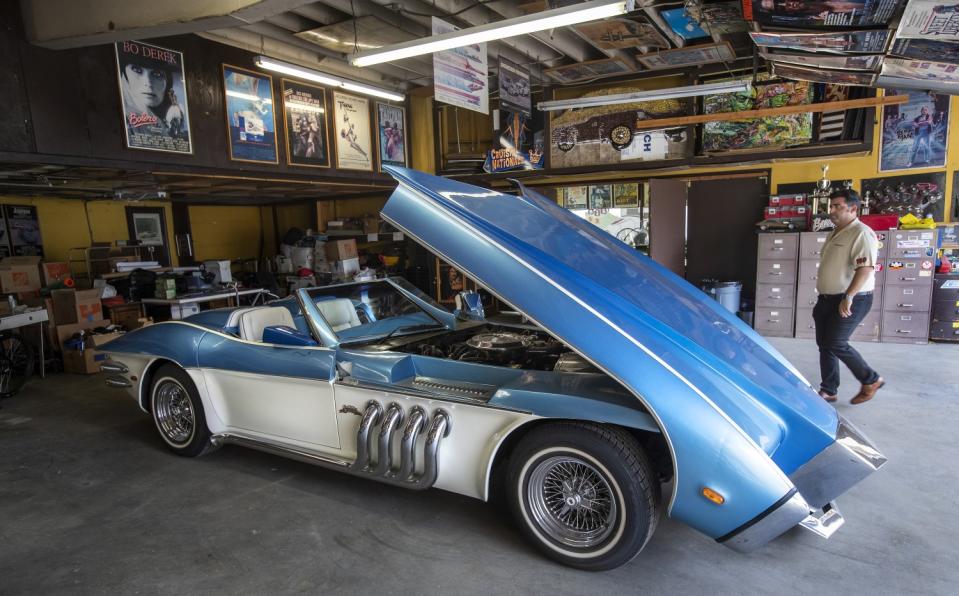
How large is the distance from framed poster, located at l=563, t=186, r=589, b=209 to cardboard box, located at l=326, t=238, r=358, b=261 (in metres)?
4.22

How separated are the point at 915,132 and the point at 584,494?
787cm

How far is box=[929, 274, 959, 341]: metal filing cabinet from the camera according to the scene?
6.52m

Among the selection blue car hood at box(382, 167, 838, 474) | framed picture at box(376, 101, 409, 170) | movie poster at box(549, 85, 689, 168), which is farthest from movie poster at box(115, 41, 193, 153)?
movie poster at box(549, 85, 689, 168)

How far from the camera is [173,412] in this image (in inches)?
149

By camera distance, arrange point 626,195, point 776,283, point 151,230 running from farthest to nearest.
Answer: point 151,230 < point 626,195 < point 776,283

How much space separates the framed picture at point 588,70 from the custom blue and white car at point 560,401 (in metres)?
5.19

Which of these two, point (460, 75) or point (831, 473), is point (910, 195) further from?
point (831, 473)

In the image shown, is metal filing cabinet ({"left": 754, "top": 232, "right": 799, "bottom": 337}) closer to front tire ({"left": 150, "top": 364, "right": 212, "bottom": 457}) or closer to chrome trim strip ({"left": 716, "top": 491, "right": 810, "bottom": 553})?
chrome trim strip ({"left": 716, "top": 491, "right": 810, "bottom": 553})

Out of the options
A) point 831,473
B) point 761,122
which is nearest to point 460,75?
point 761,122

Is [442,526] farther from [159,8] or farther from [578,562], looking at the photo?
[159,8]

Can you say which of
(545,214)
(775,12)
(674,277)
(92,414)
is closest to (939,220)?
(775,12)

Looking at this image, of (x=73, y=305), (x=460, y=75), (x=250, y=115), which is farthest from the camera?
(x=250, y=115)

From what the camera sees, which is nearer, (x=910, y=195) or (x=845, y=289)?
(x=845, y=289)

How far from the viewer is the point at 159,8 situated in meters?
4.16
